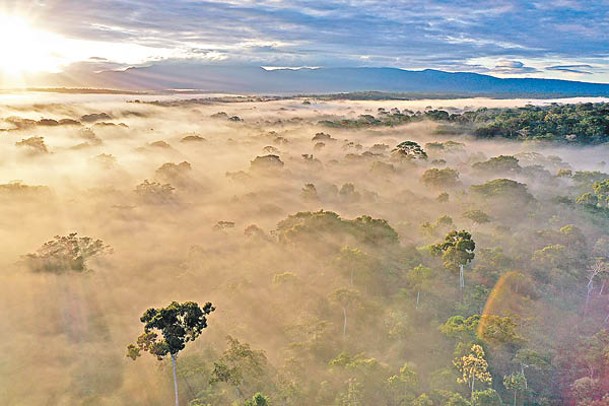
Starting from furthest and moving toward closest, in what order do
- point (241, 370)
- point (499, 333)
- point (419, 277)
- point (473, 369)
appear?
point (419, 277) → point (499, 333) → point (241, 370) → point (473, 369)

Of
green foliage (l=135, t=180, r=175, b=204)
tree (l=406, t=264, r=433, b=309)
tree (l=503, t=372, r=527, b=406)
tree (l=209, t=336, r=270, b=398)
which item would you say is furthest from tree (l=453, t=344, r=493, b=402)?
green foliage (l=135, t=180, r=175, b=204)

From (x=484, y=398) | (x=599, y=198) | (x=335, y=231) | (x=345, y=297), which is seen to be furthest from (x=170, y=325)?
(x=599, y=198)

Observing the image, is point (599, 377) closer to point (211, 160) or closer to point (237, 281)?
point (237, 281)

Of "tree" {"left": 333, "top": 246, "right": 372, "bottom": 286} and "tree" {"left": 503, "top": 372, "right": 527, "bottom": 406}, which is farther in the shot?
"tree" {"left": 333, "top": 246, "right": 372, "bottom": 286}

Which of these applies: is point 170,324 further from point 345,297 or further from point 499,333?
point 499,333

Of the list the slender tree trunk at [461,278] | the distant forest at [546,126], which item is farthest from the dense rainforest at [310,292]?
the distant forest at [546,126]

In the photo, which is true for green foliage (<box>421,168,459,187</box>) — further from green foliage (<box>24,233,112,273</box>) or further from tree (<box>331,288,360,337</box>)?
green foliage (<box>24,233,112,273</box>)

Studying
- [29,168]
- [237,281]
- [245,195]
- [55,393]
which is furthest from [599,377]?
[29,168]
